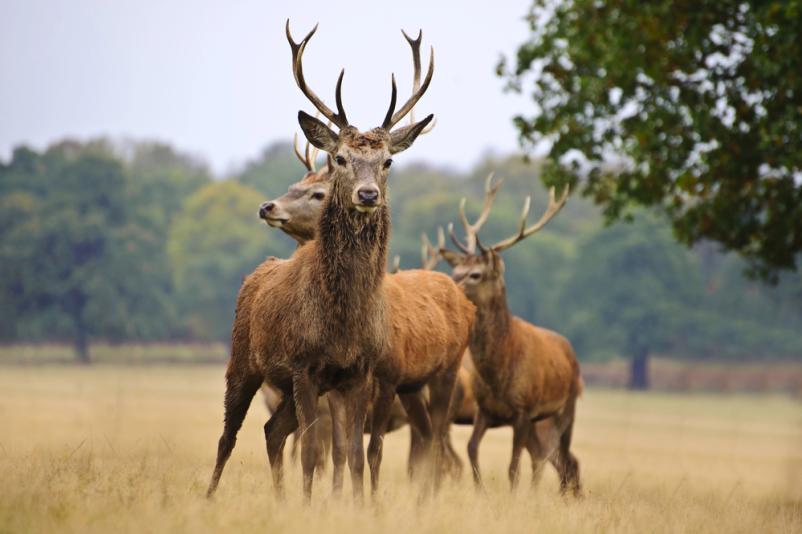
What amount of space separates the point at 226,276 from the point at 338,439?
50055 millimetres

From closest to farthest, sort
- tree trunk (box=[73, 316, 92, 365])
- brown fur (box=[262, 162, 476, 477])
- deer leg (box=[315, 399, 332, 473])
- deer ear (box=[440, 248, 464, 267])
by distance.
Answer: brown fur (box=[262, 162, 476, 477])
deer leg (box=[315, 399, 332, 473])
deer ear (box=[440, 248, 464, 267])
tree trunk (box=[73, 316, 92, 365])

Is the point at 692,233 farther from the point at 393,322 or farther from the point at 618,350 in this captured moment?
the point at 618,350

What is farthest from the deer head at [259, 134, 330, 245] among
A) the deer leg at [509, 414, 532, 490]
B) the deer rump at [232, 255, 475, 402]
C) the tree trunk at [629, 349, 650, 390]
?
the tree trunk at [629, 349, 650, 390]

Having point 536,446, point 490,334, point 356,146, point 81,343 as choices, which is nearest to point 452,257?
Answer: point 490,334

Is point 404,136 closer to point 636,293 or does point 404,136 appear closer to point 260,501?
point 260,501

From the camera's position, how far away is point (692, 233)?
43.6ft

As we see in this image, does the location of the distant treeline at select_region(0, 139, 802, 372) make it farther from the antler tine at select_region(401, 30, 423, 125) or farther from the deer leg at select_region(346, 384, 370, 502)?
the deer leg at select_region(346, 384, 370, 502)

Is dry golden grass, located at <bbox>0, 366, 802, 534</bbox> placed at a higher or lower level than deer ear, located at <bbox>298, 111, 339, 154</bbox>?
lower

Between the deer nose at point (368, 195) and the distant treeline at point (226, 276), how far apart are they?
40.6 metres

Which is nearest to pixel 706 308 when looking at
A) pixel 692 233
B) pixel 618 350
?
pixel 618 350

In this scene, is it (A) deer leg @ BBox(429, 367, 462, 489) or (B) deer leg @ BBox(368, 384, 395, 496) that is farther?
(A) deer leg @ BBox(429, 367, 462, 489)

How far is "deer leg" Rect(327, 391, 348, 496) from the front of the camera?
6988 mm

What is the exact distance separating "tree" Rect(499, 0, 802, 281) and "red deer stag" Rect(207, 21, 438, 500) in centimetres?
518

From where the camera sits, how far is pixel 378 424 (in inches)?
329
